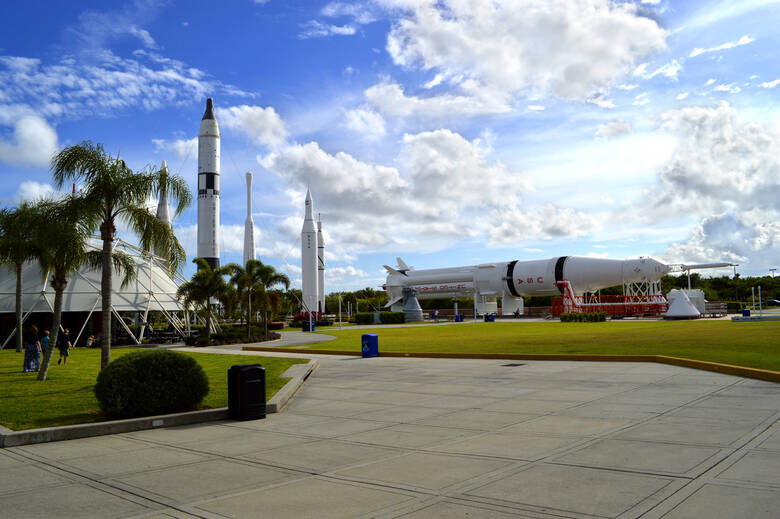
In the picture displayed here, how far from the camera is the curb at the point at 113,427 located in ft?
27.0

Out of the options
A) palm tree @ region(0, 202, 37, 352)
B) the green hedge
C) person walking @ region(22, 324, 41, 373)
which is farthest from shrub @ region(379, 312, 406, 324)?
person walking @ region(22, 324, 41, 373)

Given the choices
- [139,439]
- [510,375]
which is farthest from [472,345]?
[139,439]

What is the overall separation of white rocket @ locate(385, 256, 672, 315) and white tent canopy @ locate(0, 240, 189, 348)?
128ft

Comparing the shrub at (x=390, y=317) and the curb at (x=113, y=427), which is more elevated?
the curb at (x=113, y=427)

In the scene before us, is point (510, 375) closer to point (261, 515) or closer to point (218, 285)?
point (261, 515)

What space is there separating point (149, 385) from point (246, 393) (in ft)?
5.44

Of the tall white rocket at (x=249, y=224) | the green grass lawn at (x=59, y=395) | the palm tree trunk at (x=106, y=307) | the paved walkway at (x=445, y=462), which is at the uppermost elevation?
the tall white rocket at (x=249, y=224)

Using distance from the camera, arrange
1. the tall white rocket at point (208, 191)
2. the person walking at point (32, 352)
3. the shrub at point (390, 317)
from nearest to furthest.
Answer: the person walking at point (32, 352)
the tall white rocket at point (208, 191)
the shrub at point (390, 317)

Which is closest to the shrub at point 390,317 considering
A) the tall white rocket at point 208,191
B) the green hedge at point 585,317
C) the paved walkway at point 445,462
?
the tall white rocket at point 208,191

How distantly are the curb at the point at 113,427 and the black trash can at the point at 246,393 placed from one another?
14.2 inches

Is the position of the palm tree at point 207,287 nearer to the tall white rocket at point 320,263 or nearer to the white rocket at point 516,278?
the white rocket at point 516,278

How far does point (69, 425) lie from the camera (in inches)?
359

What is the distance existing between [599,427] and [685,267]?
5579 centimetres

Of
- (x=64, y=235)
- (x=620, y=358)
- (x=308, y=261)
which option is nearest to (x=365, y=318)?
(x=308, y=261)
